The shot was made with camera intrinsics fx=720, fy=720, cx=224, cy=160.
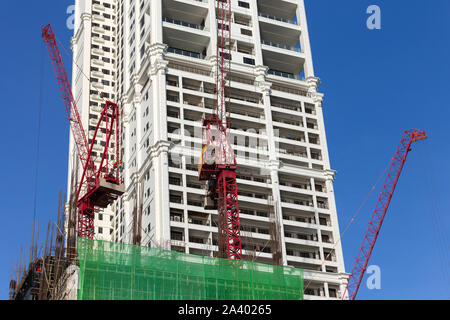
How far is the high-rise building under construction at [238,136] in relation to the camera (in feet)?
327

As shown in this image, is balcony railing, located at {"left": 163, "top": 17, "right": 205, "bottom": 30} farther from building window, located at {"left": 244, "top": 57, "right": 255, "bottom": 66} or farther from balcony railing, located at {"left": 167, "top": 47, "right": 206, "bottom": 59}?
building window, located at {"left": 244, "top": 57, "right": 255, "bottom": 66}

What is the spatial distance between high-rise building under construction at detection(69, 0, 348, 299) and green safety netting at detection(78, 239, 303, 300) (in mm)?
16133

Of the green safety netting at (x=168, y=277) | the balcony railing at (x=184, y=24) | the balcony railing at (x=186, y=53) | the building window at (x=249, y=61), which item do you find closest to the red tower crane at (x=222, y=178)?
the balcony railing at (x=186, y=53)

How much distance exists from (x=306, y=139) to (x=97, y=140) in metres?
43.2

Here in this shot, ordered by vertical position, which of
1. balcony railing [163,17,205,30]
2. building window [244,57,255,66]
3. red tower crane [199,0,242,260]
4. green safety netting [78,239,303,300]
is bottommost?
green safety netting [78,239,303,300]

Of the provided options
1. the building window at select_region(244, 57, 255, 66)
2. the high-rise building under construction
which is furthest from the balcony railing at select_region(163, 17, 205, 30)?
the building window at select_region(244, 57, 255, 66)

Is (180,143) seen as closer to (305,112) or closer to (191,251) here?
(191,251)

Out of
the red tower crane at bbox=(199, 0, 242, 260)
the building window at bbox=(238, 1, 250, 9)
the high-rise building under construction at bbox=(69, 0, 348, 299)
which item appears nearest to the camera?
the red tower crane at bbox=(199, 0, 242, 260)

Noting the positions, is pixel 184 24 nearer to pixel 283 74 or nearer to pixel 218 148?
pixel 283 74

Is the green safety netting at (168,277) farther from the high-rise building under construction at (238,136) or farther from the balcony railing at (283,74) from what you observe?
the balcony railing at (283,74)

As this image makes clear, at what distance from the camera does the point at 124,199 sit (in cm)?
11244

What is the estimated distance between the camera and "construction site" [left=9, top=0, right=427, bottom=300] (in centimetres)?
9600

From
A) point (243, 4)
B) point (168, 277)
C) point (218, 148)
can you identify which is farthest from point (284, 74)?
point (168, 277)
